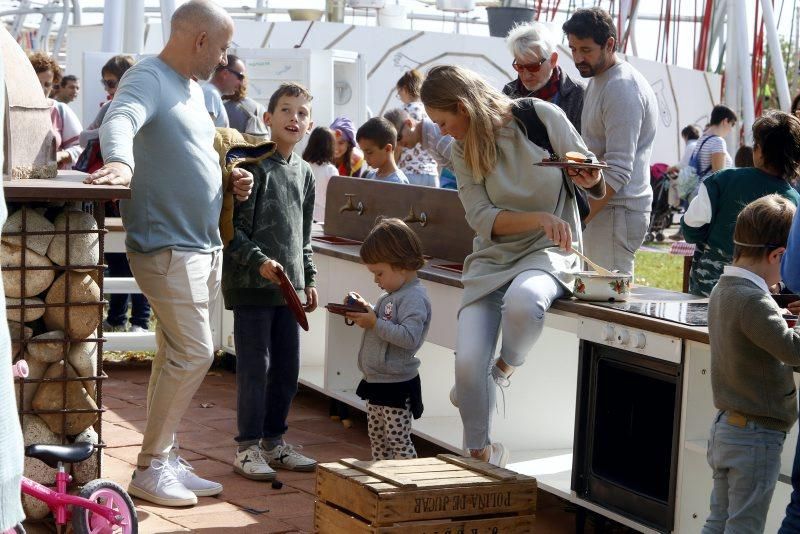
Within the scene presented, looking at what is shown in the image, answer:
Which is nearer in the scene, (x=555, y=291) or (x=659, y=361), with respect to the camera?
(x=659, y=361)

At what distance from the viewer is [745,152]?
6.95m

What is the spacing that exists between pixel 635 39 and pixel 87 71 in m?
18.2

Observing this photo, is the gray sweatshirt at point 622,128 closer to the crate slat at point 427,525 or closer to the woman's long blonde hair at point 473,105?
the woman's long blonde hair at point 473,105

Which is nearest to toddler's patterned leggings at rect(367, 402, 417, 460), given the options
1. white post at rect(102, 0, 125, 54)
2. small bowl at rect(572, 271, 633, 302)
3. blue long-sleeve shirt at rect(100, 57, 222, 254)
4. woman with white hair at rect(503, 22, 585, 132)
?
small bowl at rect(572, 271, 633, 302)

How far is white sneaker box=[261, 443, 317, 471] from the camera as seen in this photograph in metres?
5.34

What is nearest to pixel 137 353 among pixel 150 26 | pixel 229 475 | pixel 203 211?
pixel 229 475

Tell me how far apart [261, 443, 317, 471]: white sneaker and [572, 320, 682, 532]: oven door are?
1.39 metres

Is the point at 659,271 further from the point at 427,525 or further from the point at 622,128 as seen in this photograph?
the point at 427,525

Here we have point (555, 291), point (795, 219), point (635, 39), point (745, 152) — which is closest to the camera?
point (795, 219)

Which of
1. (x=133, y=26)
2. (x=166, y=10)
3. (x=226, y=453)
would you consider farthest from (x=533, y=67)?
(x=133, y=26)

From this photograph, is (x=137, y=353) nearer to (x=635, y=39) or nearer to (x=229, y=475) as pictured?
(x=229, y=475)

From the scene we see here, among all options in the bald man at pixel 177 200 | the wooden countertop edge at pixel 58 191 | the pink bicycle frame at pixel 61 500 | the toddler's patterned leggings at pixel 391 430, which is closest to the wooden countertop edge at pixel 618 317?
the toddler's patterned leggings at pixel 391 430

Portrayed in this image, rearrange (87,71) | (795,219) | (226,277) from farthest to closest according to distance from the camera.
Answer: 1. (87,71)
2. (226,277)
3. (795,219)

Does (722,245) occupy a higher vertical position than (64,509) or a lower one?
higher
